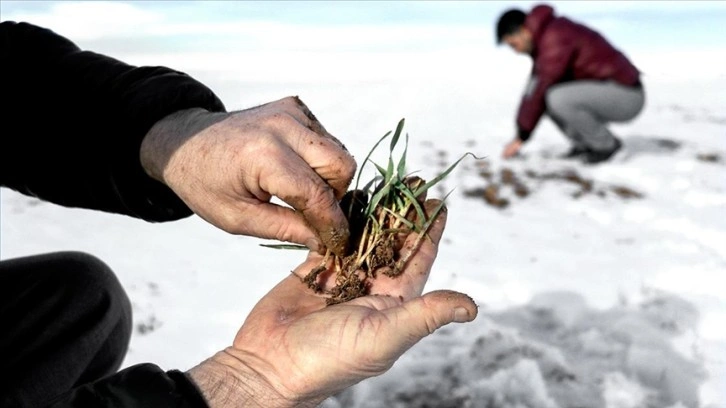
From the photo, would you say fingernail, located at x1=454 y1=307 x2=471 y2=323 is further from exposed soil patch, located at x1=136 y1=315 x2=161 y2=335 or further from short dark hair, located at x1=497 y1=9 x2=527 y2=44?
short dark hair, located at x1=497 y1=9 x2=527 y2=44

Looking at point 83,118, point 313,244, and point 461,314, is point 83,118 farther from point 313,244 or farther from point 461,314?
point 461,314

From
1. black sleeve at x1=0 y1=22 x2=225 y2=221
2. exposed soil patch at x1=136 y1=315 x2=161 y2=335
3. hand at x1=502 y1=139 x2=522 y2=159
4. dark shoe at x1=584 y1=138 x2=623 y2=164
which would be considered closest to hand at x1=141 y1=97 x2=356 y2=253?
black sleeve at x1=0 y1=22 x2=225 y2=221

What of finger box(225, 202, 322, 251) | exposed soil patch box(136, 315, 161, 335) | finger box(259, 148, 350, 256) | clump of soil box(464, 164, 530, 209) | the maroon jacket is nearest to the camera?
finger box(259, 148, 350, 256)

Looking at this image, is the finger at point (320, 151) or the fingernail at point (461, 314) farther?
the finger at point (320, 151)

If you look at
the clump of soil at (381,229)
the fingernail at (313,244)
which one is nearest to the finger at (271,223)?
the fingernail at (313,244)

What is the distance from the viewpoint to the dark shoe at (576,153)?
549 cm

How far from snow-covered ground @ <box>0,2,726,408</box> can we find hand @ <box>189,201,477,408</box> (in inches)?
31.1

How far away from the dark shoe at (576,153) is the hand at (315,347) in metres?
4.28

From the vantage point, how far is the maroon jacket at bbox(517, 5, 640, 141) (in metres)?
5.45

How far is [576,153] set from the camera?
5.54 metres

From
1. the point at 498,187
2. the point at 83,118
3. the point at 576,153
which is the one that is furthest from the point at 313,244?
the point at 576,153

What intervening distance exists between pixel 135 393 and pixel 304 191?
576 mm

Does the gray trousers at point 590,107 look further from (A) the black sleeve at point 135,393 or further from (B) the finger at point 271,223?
(A) the black sleeve at point 135,393

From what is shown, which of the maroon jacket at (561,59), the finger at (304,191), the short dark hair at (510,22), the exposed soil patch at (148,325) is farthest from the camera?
the short dark hair at (510,22)
